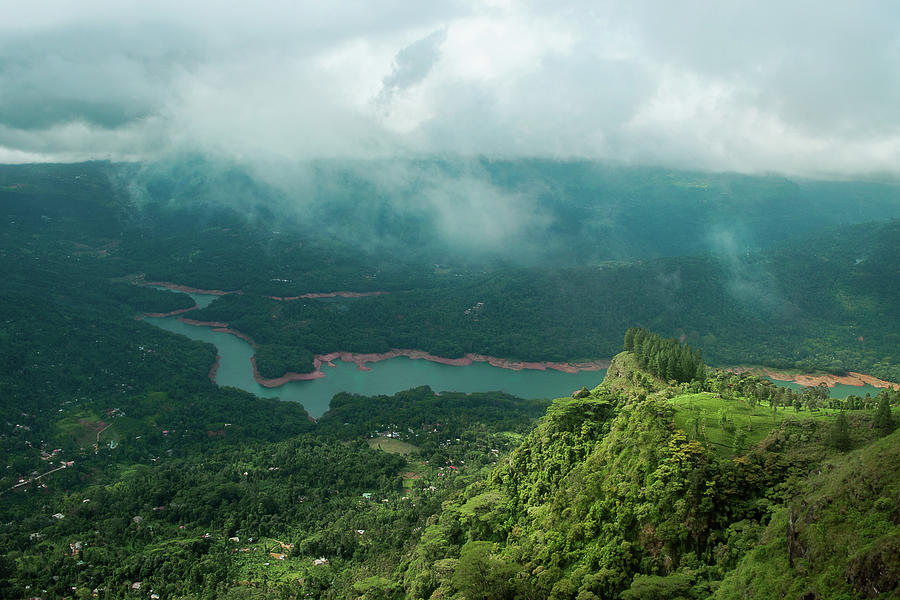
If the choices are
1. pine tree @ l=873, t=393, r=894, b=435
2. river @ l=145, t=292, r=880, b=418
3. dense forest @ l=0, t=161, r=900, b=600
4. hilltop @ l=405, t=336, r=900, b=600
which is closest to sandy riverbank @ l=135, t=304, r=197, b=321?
dense forest @ l=0, t=161, r=900, b=600

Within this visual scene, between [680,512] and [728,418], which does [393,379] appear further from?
Result: [680,512]

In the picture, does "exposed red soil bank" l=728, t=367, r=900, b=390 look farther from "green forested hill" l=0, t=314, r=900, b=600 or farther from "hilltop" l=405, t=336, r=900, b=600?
"hilltop" l=405, t=336, r=900, b=600

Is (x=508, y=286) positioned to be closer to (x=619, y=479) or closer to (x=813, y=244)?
(x=813, y=244)

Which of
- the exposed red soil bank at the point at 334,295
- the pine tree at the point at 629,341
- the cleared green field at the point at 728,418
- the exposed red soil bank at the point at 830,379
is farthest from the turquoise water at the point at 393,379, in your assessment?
the cleared green field at the point at 728,418

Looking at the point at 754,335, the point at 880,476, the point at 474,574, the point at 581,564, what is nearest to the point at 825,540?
the point at 880,476

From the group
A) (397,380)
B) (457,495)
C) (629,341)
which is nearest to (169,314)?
(397,380)
